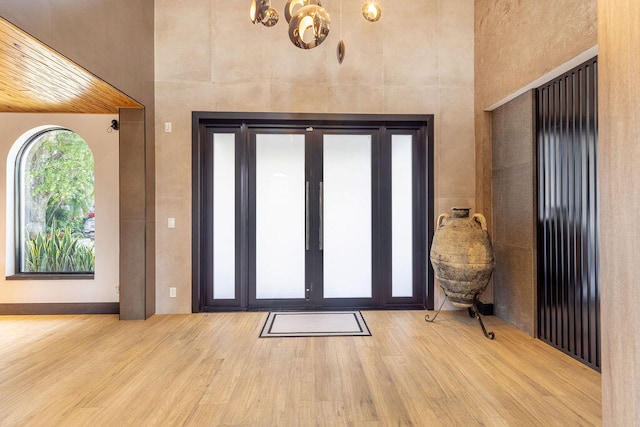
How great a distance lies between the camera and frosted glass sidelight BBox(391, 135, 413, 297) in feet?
13.6

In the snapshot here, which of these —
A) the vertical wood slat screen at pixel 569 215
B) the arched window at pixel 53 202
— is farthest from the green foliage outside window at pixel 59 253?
the vertical wood slat screen at pixel 569 215

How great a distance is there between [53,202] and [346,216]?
373cm

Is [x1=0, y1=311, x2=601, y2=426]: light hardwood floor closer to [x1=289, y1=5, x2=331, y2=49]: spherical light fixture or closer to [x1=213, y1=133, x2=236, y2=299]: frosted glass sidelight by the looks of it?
[x1=213, y1=133, x2=236, y2=299]: frosted glass sidelight

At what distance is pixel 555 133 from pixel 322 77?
2.56m

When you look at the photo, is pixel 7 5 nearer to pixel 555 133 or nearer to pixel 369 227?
pixel 369 227

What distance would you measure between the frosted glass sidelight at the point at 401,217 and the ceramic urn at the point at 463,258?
665 mm

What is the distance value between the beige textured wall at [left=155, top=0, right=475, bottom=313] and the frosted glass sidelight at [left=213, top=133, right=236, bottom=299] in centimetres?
33

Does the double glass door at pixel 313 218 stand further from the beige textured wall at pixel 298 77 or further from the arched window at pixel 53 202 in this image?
the arched window at pixel 53 202

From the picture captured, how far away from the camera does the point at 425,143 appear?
4.09m

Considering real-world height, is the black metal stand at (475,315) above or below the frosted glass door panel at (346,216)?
below

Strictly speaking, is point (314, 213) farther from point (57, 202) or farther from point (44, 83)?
point (57, 202)

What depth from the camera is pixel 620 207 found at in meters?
1.03

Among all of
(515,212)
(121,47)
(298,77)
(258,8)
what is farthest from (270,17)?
(515,212)

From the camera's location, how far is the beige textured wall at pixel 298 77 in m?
3.91
